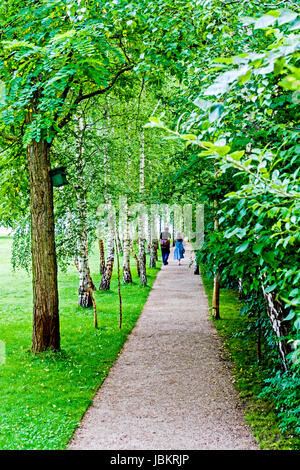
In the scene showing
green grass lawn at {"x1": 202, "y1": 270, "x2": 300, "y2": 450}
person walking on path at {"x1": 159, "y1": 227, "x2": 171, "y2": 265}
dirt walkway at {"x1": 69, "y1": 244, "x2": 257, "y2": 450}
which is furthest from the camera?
person walking on path at {"x1": 159, "y1": 227, "x2": 171, "y2": 265}

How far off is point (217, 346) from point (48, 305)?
134 inches

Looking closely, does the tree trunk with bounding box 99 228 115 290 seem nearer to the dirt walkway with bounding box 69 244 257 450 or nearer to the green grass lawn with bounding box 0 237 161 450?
the green grass lawn with bounding box 0 237 161 450

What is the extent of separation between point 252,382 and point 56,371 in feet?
10.1

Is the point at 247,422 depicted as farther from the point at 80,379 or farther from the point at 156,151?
the point at 156,151

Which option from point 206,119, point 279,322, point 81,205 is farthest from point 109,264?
point 206,119

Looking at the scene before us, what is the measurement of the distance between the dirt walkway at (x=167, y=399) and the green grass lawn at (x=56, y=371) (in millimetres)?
232

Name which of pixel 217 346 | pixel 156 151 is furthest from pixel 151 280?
pixel 217 346

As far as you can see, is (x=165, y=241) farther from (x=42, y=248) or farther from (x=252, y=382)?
(x=252, y=382)

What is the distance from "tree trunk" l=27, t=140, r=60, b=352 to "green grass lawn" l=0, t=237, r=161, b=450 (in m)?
0.42

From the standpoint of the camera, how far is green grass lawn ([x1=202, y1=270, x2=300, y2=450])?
15.7 feet

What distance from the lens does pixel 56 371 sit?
7.12 metres

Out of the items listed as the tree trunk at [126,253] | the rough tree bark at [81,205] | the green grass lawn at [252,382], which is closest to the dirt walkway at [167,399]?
the green grass lawn at [252,382]

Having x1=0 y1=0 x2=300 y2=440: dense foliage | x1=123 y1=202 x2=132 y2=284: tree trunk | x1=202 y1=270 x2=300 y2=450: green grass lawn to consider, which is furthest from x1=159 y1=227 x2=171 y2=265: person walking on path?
x1=202 y1=270 x2=300 y2=450: green grass lawn

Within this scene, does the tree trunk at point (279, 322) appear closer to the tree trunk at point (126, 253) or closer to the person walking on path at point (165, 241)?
the tree trunk at point (126, 253)
